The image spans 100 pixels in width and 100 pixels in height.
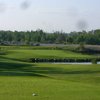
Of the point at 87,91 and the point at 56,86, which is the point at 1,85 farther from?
the point at 87,91

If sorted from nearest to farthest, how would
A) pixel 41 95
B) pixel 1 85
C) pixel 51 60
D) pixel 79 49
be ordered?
1. pixel 41 95
2. pixel 1 85
3. pixel 51 60
4. pixel 79 49

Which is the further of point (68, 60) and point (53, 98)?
point (68, 60)

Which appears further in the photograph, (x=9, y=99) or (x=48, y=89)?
(x=48, y=89)

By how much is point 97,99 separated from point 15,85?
23.7 ft

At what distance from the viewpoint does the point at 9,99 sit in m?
21.2

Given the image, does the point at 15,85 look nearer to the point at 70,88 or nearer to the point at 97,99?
the point at 70,88

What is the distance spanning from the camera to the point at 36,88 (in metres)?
25.8

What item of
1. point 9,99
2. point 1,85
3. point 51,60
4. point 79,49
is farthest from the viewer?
point 79,49

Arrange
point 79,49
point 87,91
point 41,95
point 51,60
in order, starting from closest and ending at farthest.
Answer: point 41,95, point 87,91, point 51,60, point 79,49

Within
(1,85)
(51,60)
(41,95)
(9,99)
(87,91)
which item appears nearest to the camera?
(9,99)

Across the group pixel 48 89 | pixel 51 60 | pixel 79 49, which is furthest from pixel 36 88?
pixel 79 49

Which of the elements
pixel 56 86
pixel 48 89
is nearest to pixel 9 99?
pixel 48 89

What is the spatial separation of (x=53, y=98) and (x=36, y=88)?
403 centimetres

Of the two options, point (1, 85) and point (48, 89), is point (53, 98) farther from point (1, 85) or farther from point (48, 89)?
point (1, 85)
